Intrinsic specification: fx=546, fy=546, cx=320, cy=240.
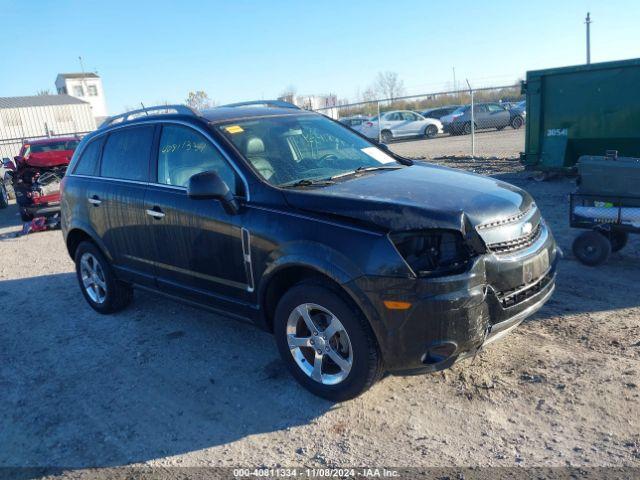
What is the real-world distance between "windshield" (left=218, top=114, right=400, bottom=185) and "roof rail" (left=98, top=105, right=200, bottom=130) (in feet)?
1.74

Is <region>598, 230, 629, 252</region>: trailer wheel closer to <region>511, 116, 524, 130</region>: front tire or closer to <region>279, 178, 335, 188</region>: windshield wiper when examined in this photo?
<region>279, 178, 335, 188</region>: windshield wiper

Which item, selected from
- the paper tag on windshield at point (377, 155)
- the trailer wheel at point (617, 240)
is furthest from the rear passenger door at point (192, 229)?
the trailer wheel at point (617, 240)

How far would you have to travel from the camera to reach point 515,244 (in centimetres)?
353

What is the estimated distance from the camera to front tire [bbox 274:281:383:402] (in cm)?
334

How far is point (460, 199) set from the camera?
3535mm

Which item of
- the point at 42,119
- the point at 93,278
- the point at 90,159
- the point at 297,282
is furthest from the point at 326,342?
the point at 42,119

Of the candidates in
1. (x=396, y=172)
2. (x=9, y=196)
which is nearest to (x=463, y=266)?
(x=396, y=172)

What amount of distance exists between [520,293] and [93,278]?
431 cm

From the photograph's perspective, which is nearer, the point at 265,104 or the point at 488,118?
the point at 265,104

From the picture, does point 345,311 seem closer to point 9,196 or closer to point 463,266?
point 463,266

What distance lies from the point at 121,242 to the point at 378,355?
289 cm

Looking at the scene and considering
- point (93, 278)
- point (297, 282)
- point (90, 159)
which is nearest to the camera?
point (297, 282)

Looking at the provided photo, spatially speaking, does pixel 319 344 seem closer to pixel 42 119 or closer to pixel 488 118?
pixel 488 118

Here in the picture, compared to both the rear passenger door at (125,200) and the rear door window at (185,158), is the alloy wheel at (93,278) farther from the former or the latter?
the rear door window at (185,158)
